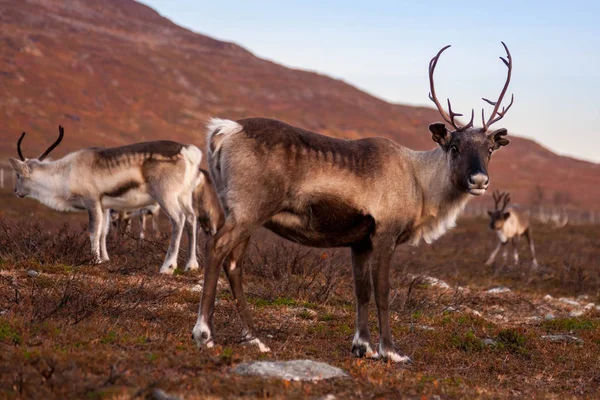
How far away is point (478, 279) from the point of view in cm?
1695

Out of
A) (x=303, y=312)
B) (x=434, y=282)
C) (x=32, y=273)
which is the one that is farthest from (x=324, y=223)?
(x=434, y=282)

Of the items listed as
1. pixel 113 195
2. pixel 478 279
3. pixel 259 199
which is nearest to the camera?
pixel 259 199

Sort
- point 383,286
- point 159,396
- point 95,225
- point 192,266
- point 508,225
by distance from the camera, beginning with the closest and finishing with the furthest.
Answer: point 159,396
point 383,286
point 192,266
point 95,225
point 508,225

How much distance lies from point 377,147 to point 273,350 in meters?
2.31

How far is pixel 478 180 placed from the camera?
294 inches

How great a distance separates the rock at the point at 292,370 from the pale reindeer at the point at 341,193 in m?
0.92

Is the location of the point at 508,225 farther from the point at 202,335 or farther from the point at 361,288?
the point at 202,335

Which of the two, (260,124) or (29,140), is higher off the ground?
(260,124)

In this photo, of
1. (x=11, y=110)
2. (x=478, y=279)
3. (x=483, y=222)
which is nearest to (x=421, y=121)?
(x=11, y=110)

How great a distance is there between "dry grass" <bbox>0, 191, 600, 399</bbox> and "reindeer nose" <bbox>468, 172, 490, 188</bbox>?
187 centimetres

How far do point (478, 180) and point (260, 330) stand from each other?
288cm

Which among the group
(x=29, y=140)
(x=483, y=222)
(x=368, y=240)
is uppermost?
(x=368, y=240)

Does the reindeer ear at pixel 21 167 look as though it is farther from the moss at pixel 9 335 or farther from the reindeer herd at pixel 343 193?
the moss at pixel 9 335

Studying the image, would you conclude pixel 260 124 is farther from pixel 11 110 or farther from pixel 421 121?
pixel 421 121
